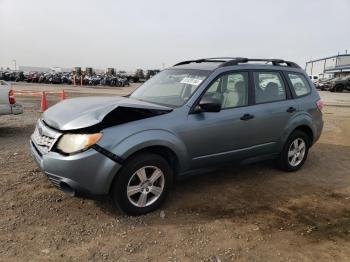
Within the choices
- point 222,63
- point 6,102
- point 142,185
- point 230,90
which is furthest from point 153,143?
point 6,102

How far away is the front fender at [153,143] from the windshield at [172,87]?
542 mm

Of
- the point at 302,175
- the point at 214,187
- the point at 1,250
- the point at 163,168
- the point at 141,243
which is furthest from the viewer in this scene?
the point at 302,175

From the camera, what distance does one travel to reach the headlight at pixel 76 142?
3.77m

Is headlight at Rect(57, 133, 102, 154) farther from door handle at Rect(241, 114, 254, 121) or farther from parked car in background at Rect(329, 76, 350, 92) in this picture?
parked car in background at Rect(329, 76, 350, 92)

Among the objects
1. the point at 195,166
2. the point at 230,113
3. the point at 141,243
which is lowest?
the point at 141,243

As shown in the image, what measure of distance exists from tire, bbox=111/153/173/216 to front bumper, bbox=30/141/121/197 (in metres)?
0.13

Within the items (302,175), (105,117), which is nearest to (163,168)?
(105,117)

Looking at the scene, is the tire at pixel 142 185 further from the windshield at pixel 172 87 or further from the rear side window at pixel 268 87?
the rear side window at pixel 268 87

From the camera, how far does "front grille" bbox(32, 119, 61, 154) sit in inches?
156

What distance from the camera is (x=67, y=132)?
12.8 feet

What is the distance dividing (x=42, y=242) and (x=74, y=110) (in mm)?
1501

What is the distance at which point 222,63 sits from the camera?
16.8 feet

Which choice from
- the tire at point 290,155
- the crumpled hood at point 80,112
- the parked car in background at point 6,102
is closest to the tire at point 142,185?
the crumpled hood at point 80,112

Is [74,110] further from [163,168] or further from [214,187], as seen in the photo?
[214,187]
